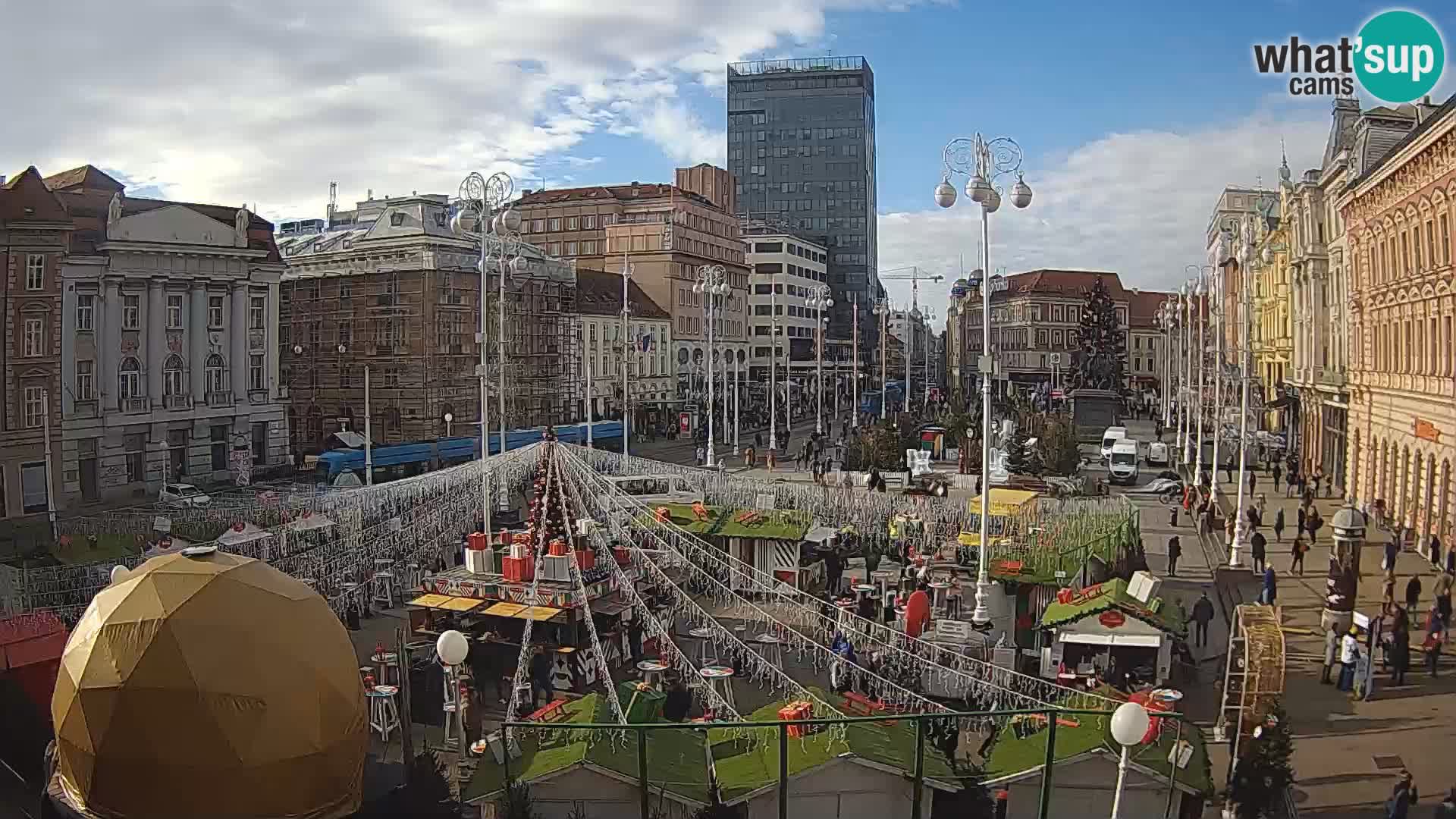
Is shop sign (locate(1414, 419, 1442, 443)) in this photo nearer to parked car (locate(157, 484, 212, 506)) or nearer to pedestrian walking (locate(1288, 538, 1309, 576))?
pedestrian walking (locate(1288, 538, 1309, 576))

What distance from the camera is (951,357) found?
13538 cm

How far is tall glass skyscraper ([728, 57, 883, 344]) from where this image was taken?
126 meters

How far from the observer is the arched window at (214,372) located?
4444 centimetres

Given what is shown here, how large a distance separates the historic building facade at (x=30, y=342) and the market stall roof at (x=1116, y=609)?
2892 cm

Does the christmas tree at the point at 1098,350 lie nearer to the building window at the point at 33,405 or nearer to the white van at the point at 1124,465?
the white van at the point at 1124,465

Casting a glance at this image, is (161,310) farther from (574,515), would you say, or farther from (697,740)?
(697,740)

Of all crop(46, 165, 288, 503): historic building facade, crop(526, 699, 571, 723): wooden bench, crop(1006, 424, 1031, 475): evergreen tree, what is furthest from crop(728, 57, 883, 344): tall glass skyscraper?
crop(526, 699, 571, 723): wooden bench

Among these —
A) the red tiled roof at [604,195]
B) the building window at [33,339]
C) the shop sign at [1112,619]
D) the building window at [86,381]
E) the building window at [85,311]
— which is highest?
the red tiled roof at [604,195]

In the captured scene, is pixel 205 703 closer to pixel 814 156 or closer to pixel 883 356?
pixel 883 356

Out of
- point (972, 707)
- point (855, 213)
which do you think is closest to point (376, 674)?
point (972, 707)

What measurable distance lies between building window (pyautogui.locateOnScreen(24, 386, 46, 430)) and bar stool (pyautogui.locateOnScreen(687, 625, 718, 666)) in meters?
25.6

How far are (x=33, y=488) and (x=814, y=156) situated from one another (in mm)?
100443

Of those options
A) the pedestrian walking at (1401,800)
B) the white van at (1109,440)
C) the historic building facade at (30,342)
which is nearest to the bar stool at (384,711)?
the pedestrian walking at (1401,800)

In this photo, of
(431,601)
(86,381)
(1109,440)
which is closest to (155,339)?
(86,381)
